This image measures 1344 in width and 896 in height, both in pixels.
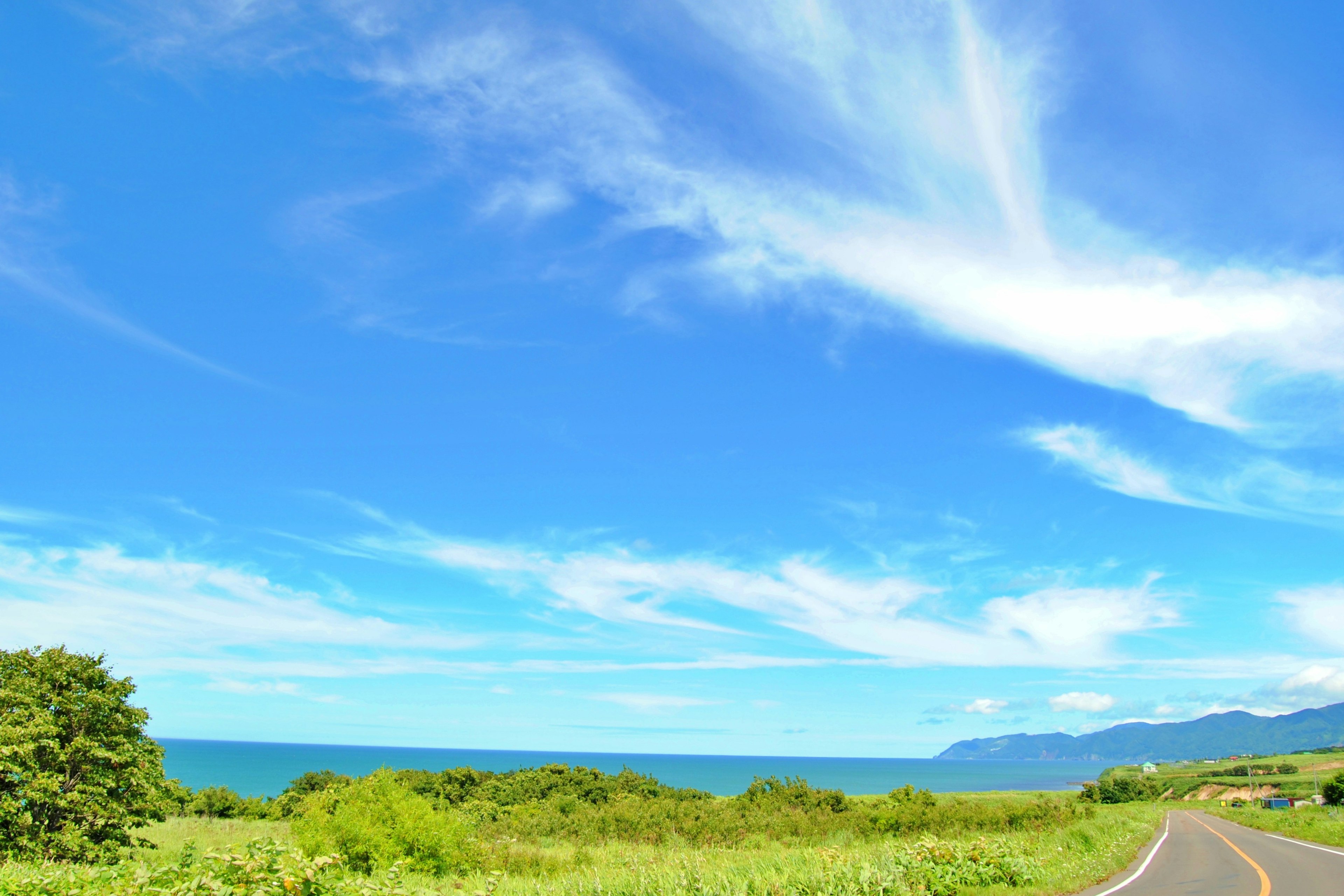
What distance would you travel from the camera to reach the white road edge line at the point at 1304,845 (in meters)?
24.4

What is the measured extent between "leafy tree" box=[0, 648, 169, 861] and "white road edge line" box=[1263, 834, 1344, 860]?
121ft

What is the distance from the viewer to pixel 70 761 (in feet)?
65.6

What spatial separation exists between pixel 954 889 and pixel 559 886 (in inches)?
286

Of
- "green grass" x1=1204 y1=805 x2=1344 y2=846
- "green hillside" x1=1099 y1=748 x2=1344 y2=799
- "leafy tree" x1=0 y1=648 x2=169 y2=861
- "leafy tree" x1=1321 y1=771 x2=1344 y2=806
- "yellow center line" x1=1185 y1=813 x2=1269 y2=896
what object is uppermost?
"leafy tree" x1=0 y1=648 x2=169 y2=861

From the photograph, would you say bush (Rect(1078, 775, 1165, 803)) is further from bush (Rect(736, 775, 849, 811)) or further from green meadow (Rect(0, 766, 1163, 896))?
bush (Rect(736, 775, 849, 811))

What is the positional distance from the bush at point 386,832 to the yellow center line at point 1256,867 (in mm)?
20285

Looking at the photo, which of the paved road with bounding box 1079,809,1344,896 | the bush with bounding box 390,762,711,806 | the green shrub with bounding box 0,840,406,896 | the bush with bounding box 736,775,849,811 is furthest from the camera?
the bush with bounding box 390,762,711,806

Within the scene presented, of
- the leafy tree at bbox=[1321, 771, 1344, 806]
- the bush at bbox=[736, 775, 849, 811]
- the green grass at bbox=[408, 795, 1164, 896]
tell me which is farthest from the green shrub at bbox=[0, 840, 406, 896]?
the leafy tree at bbox=[1321, 771, 1344, 806]

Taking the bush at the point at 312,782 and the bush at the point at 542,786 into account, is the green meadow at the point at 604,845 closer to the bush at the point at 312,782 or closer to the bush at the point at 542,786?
the bush at the point at 542,786

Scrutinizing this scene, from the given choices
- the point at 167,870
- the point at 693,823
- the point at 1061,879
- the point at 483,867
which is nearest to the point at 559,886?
the point at 167,870

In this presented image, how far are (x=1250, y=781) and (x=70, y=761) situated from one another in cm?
12706

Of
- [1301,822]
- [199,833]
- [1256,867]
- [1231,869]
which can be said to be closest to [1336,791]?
[1301,822]

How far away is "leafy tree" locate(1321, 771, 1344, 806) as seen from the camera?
7312 centimetres

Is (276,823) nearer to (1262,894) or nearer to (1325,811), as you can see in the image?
(1262,894)
